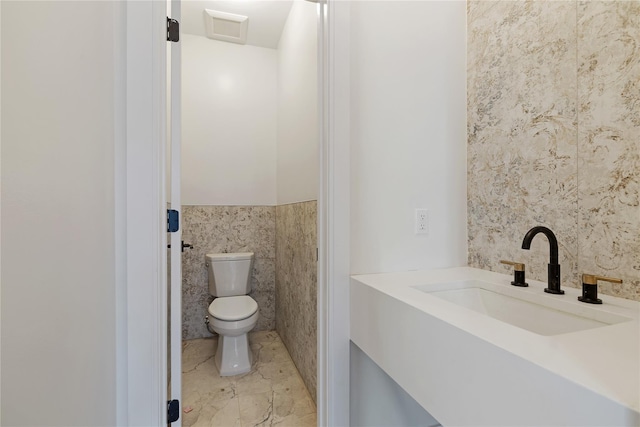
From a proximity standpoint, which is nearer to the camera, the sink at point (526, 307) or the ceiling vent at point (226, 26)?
the sink at point (526, 307)

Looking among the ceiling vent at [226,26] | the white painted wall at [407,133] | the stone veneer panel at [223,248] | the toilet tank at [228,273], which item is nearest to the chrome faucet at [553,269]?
the white painted wall at [407,133]

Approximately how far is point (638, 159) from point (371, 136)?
80 cm

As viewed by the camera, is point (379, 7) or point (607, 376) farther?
point (379, 7)

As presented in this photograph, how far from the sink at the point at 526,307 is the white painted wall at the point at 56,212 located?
3.17 ft

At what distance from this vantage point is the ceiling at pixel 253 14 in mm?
2242

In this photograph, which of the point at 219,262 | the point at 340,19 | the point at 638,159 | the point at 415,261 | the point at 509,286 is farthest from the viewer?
the point at 219,262

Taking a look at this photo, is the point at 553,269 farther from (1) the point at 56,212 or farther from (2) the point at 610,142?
(1) the point at 56,212

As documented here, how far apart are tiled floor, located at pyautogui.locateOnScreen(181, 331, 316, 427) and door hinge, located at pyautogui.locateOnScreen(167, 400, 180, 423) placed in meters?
0.58

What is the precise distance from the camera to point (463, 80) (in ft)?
4.54

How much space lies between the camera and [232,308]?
2.19 metres

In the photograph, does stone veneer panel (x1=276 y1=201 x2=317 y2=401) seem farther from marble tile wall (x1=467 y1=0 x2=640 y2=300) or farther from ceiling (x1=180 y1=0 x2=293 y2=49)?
ceiling (x1=180 y1=0 x2=293 y2=49)

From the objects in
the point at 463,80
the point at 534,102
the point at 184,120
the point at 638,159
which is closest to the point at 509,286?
the point at 638,159

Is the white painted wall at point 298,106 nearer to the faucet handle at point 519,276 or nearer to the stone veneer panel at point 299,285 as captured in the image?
the stone veneer panel at point 299,285

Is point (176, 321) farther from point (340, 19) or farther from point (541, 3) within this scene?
point (541, 3)
